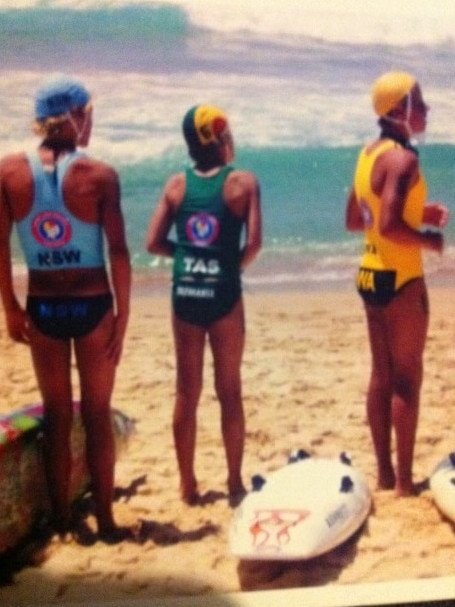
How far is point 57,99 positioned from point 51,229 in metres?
0.38

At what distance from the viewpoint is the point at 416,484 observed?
323 cm

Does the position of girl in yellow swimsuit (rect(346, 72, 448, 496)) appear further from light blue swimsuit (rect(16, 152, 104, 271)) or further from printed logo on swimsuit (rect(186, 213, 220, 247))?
light blue swimsuit (rect(16, 152, 104, 271))

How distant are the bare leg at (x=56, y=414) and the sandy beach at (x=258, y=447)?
6 cm

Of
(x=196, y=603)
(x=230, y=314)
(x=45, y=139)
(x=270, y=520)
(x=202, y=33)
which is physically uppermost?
(x=202, y=33)

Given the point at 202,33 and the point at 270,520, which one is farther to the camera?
the point at 202,33

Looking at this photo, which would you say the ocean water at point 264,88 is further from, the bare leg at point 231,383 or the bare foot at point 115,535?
the bare foot at point 115,535

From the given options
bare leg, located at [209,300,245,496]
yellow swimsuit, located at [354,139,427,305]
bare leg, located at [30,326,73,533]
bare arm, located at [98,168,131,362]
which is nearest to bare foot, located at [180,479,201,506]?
bare leg, located at [209,300,245,496]

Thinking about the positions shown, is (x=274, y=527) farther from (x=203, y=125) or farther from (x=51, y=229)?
(x=203, y=125)

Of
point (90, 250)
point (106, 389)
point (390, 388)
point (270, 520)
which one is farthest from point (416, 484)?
point (90, 250)

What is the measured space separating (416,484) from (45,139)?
1.56 metres

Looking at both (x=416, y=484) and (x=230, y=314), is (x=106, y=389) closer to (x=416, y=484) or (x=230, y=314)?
(x=230, y=314)

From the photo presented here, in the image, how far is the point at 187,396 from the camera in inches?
122

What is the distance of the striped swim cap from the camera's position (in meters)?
3.02

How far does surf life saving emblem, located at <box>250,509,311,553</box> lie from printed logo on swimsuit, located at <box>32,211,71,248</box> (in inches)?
38.0
